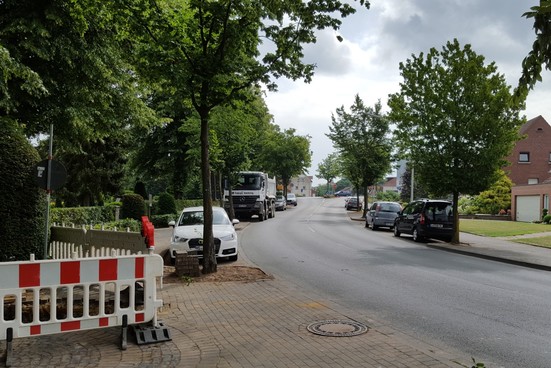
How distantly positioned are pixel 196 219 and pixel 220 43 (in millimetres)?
5883

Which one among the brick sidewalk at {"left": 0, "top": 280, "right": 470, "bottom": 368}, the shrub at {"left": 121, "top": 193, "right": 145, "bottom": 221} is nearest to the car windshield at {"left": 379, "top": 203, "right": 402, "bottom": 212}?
the shrub at {"left": 121, "top": 193, "right": 145, "bottom": 221}

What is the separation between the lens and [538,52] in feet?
10.7

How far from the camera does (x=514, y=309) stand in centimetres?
802

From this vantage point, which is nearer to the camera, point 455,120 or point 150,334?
point 150,334

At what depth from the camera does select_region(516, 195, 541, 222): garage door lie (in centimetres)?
4000

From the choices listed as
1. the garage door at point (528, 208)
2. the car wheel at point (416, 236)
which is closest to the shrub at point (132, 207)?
the car wheel at point (416, 236)

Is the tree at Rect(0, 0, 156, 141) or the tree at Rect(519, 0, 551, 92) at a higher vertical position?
the tree at Rect(0, 0, 156, 141)

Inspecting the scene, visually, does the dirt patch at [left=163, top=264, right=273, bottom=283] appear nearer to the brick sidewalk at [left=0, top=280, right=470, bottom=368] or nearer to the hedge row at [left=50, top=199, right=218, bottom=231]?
the brick sidewalk at [left=0, top=280, right=470, bottom=368]

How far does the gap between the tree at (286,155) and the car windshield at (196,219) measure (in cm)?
4402

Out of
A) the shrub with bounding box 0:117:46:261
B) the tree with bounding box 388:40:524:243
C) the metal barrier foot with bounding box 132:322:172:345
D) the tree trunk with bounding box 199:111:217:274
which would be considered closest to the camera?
the metal barrier foot with bounding box 132:322:172:345

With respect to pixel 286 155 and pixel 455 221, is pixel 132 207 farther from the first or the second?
pixel 286 155

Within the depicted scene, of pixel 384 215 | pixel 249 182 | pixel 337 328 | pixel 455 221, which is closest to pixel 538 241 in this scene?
pixel 455 221

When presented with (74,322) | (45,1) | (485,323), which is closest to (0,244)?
(74,322)

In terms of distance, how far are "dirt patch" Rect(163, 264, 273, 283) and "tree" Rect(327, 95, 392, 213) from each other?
30892 mm
